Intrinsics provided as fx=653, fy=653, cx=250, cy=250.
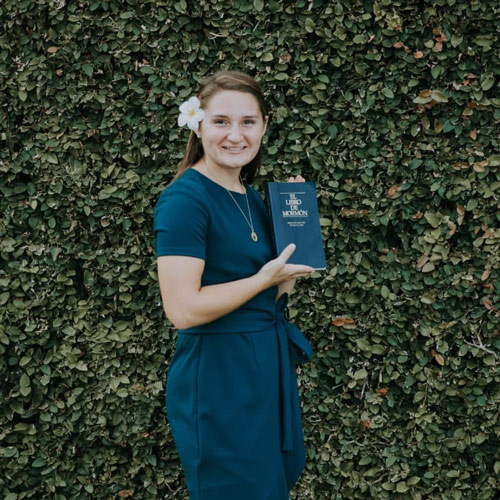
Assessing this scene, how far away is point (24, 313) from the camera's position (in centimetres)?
348

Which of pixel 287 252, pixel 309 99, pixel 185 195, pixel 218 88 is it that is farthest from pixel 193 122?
pixel 309 99

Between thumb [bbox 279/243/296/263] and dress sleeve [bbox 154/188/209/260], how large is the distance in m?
0.25

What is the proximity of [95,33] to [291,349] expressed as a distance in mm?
2088

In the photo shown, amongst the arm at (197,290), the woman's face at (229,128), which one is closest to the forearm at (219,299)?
the arm at (197,290)

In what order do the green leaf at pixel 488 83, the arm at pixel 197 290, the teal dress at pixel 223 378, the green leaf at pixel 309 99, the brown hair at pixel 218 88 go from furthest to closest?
the green leaf at pixel 309 99
the green leaf at pixel 488 83
the brown hair at pixel 218 88
the teal dress at pixel 223 378
the arm at pixel 197 290

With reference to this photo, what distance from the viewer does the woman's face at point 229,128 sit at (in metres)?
Result: 2.09

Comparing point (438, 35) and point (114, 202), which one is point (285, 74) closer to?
point (438, 35)

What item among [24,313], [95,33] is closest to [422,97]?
[95,33]

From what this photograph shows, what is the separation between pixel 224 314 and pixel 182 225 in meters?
0.30

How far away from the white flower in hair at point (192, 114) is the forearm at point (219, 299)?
0.55 metres

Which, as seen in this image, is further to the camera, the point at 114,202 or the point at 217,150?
the point at 114,202

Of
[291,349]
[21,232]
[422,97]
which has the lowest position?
[291,349]

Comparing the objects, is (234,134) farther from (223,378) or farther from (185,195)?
(223,378)

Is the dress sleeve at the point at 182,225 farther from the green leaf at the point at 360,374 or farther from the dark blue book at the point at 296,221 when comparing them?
the green leaf at the point at 360,374
